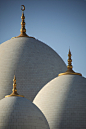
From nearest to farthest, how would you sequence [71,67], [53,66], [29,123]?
[29,123]
[71,67]
[53,66]

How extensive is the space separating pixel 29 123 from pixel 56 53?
44.0 ft

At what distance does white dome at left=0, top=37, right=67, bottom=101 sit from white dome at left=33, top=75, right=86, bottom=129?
3115 millimetres

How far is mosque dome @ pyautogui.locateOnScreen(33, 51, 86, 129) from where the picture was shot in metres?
35.8

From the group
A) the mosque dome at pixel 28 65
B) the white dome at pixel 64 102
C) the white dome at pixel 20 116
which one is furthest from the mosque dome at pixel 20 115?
the mosque dome at pixel 28 65

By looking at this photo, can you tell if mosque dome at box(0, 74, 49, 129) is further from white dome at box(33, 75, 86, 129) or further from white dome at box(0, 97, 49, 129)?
white dome at box(33, 75, 86, 129)

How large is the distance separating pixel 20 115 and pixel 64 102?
4238 millimetres

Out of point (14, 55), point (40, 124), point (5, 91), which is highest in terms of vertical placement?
point (14, 55)

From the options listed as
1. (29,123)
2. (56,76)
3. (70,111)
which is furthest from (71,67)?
(29,123)

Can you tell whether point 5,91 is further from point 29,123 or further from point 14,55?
point 29,123

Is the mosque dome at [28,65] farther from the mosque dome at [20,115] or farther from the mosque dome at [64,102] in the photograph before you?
the mosque dome at [20,115]

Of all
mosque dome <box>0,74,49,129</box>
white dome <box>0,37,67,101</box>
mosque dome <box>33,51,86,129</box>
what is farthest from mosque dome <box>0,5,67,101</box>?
mosque dome <box>0,74,49,129</box>

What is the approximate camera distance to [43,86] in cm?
4153

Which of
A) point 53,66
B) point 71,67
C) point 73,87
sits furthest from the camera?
point 53,66

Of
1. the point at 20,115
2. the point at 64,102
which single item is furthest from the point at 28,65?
the point at 20,115
